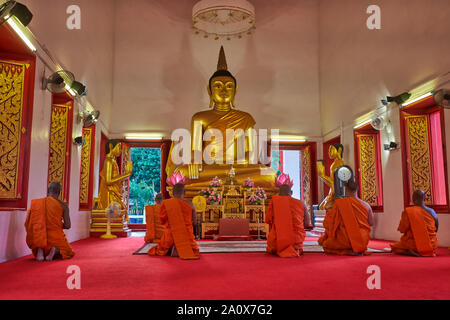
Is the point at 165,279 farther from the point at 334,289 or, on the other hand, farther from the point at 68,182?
the point at 68,182

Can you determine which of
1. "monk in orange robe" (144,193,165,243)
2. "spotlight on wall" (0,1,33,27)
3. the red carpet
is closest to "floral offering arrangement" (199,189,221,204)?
"monk in orange robe" (144,193,165,243)

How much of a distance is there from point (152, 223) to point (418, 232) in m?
3.80

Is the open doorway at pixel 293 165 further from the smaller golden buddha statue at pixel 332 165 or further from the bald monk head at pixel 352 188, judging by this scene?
the bald monk head at pixel 352 188

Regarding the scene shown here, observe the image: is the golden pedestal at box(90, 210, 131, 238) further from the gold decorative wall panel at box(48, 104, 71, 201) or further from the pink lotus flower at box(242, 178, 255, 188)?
the pink lotus flower at box(242, 178, 255, 188)

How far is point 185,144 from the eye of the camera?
33.6 ft

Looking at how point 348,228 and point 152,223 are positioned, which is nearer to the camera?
point 348,228

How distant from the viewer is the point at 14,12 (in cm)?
372

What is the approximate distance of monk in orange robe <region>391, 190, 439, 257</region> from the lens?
4.55 metres

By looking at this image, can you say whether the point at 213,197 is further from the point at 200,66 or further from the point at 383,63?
the point at 200,66

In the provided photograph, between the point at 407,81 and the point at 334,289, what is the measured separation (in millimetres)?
5246

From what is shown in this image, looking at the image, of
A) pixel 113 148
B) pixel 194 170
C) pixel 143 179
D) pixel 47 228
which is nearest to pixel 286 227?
pixel 47 228

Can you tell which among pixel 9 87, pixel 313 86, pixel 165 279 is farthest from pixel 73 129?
pixel 313 86

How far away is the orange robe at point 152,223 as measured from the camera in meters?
6.32

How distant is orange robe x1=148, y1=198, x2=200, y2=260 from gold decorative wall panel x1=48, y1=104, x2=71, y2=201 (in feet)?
8.72
